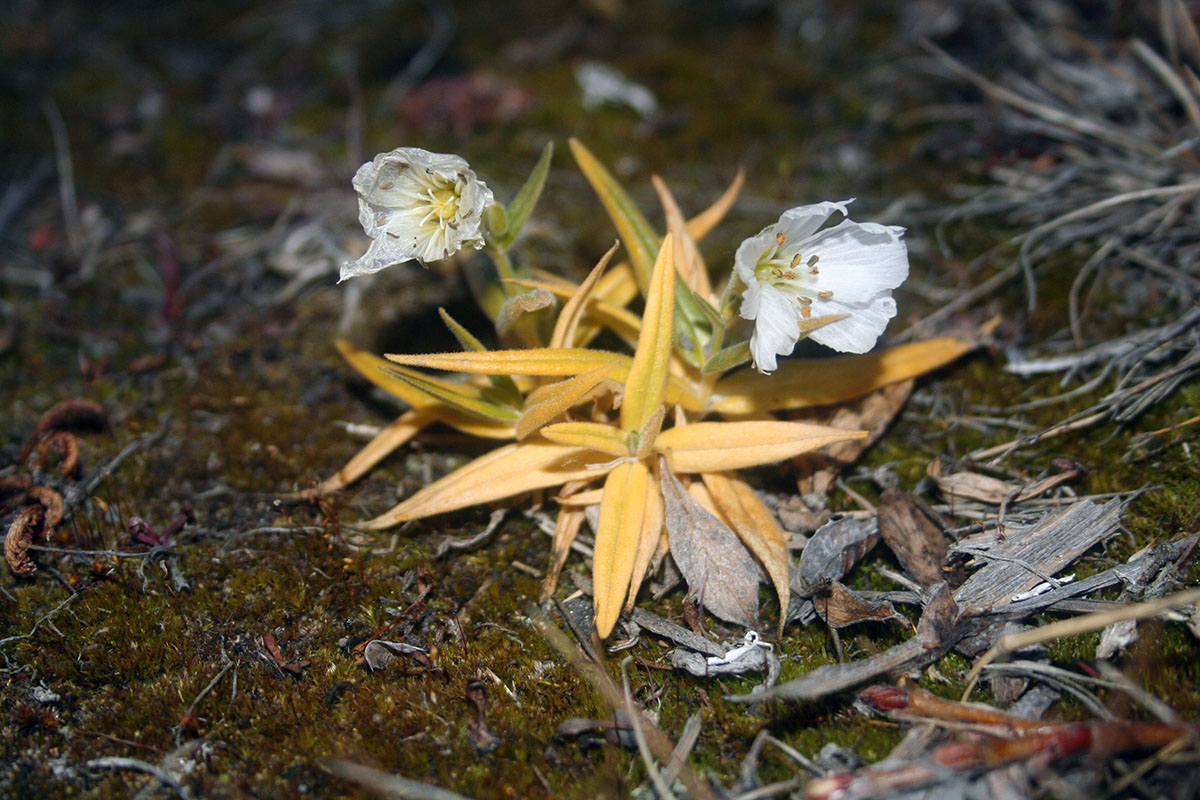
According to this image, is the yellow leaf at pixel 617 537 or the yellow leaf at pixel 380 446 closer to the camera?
the yellow leaf at pixel 617 537

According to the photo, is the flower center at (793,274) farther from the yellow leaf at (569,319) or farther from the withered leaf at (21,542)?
the withered leaf at (21,542)

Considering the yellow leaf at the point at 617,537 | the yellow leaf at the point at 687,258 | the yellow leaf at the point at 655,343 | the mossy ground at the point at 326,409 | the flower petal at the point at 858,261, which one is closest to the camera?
the mossy ground at the point at 326,409

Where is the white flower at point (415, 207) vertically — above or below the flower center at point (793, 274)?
above

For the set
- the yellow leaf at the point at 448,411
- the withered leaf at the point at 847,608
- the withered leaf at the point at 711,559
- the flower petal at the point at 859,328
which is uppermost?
the flower petal at the point at 859,328

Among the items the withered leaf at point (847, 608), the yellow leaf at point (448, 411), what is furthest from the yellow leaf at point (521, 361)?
the withered leaf at point (847, 608)

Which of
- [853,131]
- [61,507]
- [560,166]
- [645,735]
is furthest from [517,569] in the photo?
[853,131]

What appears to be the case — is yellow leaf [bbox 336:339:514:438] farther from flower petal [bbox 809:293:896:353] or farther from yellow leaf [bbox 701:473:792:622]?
flower petal [bbox 809:293:896:353]

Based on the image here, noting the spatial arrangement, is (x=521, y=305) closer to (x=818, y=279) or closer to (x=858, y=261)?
(x=818, y=279)
